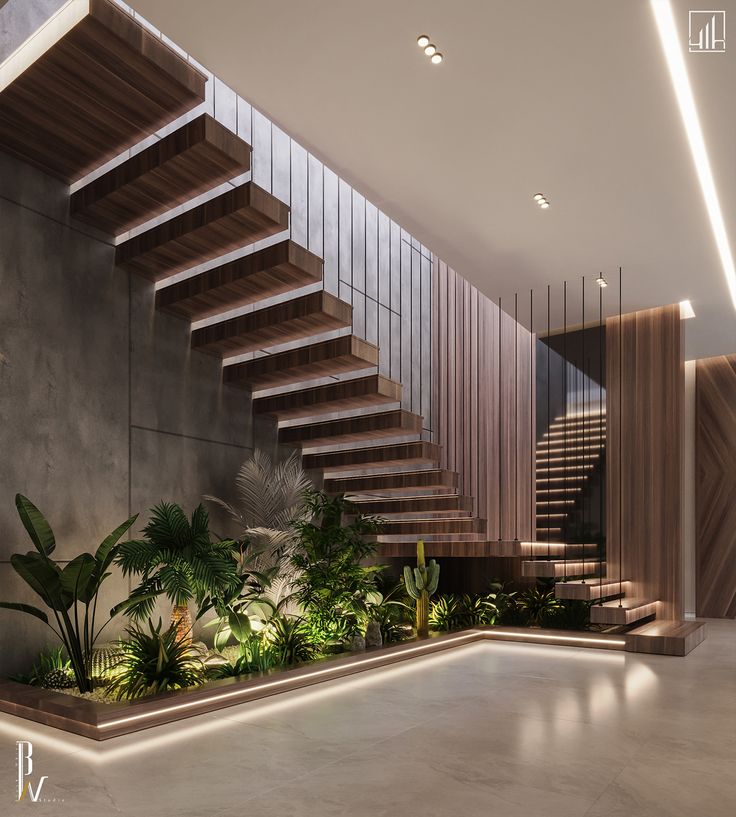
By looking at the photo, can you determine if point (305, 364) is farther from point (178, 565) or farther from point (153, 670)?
point (153, 670)

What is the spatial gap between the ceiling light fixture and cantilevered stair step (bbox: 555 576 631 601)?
3134 millimetres

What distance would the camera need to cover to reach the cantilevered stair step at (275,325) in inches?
216

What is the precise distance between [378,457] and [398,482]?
403 mm

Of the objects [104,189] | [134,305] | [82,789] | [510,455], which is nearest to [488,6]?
[104,189]

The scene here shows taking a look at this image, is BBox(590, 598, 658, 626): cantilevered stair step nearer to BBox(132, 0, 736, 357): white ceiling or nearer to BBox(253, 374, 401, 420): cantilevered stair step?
BBox(253, 374, 401, 420): cantilevered stair step

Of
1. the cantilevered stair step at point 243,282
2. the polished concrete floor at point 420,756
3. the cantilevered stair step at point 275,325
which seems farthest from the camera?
the cantilevered stair step at point 275,325

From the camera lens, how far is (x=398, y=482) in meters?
7.14

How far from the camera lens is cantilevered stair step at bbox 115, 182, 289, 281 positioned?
4.82 m

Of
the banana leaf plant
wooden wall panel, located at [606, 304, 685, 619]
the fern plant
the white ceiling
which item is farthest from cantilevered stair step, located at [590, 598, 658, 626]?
the banana leaf plant

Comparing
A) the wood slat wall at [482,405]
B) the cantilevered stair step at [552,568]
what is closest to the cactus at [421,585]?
the cantilevered stair step at [552,568]

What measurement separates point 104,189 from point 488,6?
277 centimetres

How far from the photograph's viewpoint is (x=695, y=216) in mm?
6191

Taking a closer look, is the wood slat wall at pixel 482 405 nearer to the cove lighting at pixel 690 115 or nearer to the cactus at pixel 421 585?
the cactus at pixel 421 585

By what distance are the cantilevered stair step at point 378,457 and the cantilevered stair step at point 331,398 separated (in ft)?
1.55
